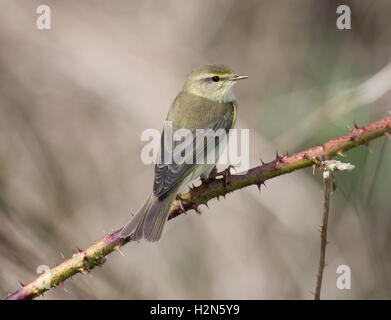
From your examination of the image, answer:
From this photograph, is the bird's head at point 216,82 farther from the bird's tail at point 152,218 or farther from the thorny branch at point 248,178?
the thorny branch at point 248,178

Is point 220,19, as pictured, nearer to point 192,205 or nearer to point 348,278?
point 348,278

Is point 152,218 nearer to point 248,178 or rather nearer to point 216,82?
point 248,178

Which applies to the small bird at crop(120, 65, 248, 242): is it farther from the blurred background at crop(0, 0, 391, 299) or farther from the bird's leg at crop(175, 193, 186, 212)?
the blurred background at crop(0, 0, 391, 299)

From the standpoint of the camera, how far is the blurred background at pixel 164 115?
5.44 meters

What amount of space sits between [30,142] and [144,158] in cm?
132

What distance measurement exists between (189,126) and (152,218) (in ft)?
2.76

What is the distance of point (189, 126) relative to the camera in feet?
12.3

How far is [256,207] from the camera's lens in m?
5.63

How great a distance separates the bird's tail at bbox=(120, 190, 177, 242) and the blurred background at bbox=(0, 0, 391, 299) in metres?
2.03

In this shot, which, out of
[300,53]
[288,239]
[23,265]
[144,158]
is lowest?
[23,265]

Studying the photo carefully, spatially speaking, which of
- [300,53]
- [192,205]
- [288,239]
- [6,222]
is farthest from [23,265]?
[300,53]

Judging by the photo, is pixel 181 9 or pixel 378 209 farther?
pixel 181 9

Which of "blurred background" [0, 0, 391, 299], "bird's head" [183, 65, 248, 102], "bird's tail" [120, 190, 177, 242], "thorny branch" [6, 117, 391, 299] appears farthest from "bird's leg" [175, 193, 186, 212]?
"blurred background" [0, 0, 391, 299]

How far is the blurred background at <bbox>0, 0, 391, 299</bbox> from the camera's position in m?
5.44
